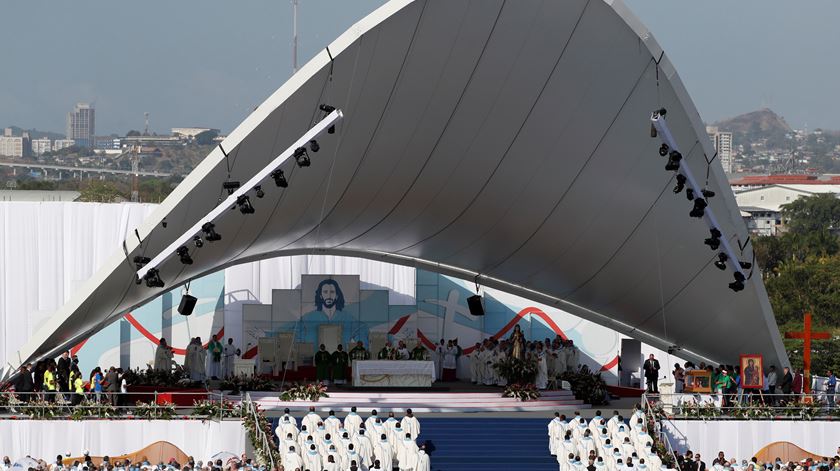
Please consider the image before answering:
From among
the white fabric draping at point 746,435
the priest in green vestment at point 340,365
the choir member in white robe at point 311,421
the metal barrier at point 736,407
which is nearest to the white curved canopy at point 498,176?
the metal barrier at point 736,407

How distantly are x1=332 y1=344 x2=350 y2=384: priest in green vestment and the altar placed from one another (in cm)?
229

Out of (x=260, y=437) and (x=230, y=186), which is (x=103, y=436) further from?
(x=230, y=186)

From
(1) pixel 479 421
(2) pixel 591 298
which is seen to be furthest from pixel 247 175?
(2) pixel 591 298

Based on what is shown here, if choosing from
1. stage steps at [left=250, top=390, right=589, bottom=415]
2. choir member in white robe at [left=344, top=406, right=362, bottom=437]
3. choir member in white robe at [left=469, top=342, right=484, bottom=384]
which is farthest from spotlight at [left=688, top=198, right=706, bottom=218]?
choir member in white robe at [left=469, top=342, right=484, bottom=384]

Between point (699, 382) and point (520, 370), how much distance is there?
3.87 meters

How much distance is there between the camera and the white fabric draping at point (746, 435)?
1073 inches

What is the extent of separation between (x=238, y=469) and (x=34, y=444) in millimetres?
5181

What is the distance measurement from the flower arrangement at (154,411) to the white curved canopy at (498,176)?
6.53ft

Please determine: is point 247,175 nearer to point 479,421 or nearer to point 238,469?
point 238,469

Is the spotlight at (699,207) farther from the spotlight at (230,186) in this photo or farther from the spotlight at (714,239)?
the spotlight at (230,186)

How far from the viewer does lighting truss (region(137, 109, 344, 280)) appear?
73.3ft

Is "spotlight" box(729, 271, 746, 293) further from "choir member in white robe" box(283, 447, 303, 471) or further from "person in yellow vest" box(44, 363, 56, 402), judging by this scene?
"person in yellow vest" box(44, 363, 56, 402)

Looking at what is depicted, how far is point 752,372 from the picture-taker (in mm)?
28562

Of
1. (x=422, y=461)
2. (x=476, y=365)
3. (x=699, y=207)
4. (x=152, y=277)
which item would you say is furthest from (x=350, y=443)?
(x=476, y=365)
